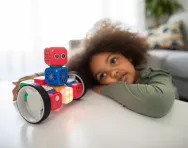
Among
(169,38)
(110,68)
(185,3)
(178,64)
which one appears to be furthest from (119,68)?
(185,3)

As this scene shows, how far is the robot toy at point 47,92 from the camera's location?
0.51 m

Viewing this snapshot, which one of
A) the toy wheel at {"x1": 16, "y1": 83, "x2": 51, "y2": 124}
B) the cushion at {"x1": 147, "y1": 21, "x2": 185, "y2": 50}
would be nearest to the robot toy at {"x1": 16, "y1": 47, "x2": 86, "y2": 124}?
the toy wheel at {"x1": 16, "y1": 83, "x2": 51, "y2": 124}

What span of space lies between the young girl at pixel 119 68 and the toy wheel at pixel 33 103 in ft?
0.52

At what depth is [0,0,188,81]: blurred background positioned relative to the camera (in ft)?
5.24

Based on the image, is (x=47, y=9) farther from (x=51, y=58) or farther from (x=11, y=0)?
(x=51, y=58)

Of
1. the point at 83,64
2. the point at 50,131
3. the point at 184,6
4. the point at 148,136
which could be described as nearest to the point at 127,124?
the point at 148,136

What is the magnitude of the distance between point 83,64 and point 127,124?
406 mm

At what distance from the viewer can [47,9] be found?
66.9 inches

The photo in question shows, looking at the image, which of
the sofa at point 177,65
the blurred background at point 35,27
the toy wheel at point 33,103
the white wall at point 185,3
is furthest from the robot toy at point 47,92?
the white wall at point 185,3

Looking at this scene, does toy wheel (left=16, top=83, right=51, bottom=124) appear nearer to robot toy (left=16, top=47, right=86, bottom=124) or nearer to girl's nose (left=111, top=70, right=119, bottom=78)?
robot toy (left=16, top=47, right=86, bottom=124)

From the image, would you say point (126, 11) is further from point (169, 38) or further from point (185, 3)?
point (185, 3)

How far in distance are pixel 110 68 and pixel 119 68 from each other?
0.04 metres

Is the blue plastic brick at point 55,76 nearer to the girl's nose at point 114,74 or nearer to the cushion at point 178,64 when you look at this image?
the girl's nose at point 114,74

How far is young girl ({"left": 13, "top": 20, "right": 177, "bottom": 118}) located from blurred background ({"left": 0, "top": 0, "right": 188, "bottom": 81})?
29.4 inches
